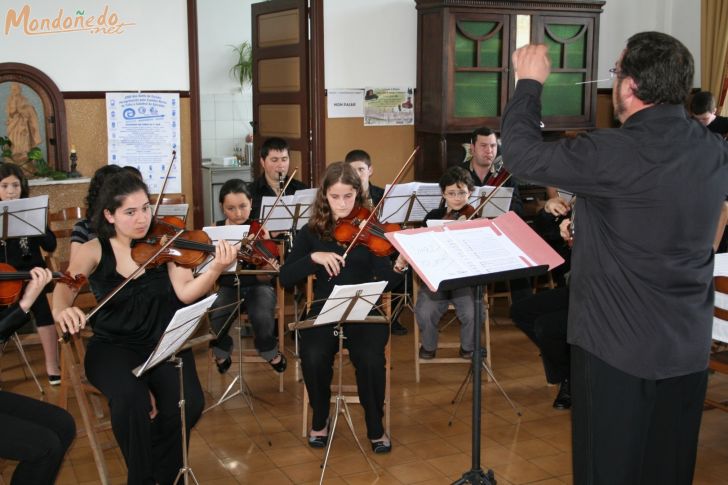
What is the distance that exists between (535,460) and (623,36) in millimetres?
4514

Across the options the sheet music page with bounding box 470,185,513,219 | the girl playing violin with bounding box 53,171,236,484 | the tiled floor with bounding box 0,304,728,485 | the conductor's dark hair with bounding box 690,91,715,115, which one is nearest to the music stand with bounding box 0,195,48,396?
the tiled floor with bounding box 0,304,728,485

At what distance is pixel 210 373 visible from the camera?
4070 mm

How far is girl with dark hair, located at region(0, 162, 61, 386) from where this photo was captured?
403cm

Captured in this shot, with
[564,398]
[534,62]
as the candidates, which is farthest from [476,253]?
[564,398]

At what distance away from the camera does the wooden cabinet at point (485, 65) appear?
5.63m

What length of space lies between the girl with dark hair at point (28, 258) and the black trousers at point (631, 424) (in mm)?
2885

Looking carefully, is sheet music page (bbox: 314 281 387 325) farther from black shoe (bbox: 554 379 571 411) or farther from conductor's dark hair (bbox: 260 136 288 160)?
conductor's dark hair (bbox: 260 136 288 160)

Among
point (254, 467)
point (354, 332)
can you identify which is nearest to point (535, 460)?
point (354, 332)

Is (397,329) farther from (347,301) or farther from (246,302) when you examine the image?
(347,301)

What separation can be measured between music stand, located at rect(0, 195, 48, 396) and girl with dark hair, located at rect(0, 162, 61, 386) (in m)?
0.11

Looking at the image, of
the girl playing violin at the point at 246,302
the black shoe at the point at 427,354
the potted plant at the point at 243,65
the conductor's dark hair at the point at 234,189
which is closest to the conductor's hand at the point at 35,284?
the girl playing violin at the point at 246,302

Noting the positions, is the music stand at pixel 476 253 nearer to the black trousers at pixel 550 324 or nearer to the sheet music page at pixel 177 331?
the sheet music page at pixel 177 331

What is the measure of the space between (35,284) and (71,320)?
0.84ft

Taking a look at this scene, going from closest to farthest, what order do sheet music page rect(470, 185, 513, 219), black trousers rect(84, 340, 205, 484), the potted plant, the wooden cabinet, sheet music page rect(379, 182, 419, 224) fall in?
1. black trousers rect(84, 340, 205, 484)
2. sheet music page rect(379, 182, 419, 224)
3. sheet music page rect(470, 185, 513, 219)
4. the wooden cabinet
5. the potted plant
